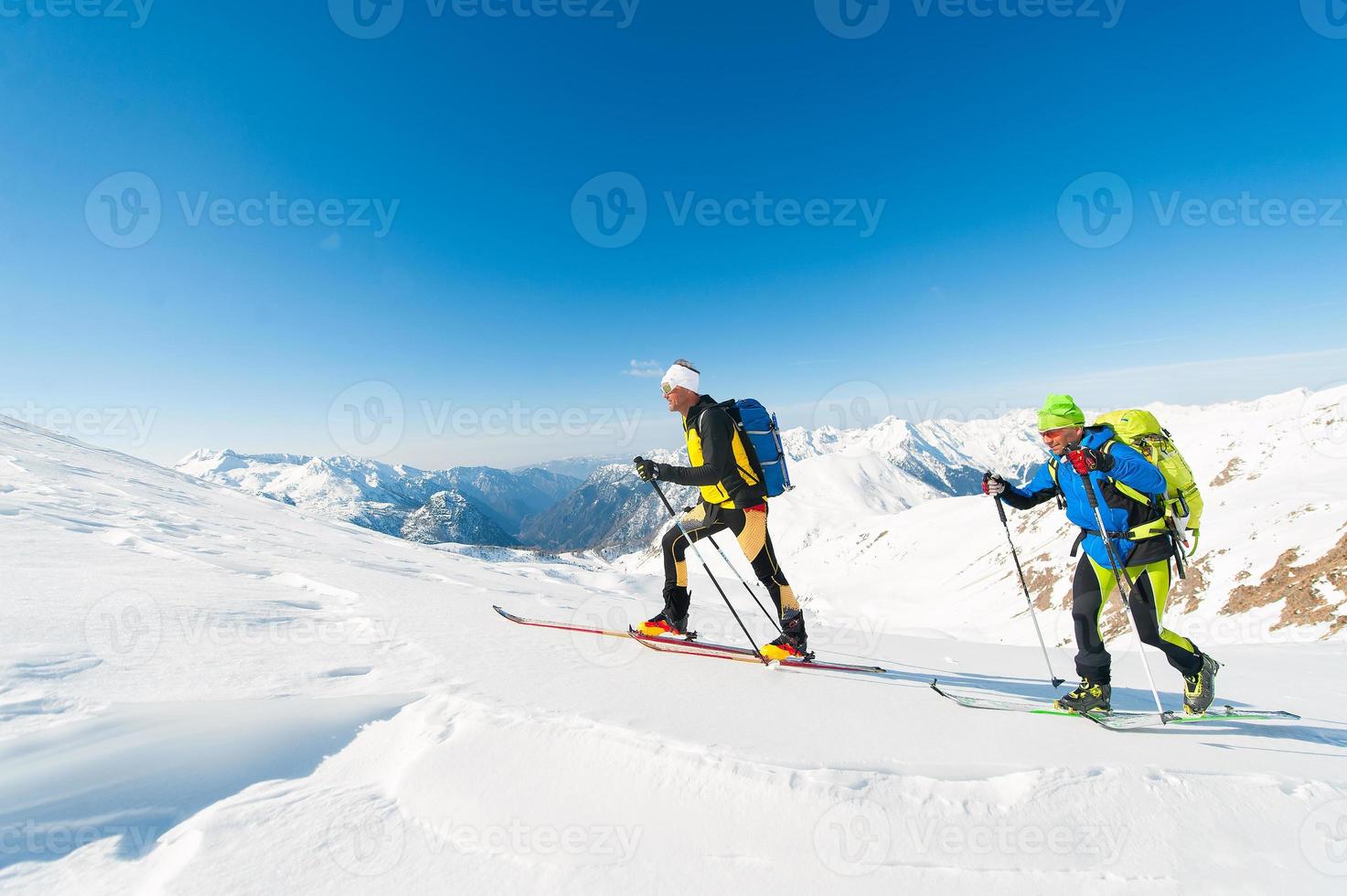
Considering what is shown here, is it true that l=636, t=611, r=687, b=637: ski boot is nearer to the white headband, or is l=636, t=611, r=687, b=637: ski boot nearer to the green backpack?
the white headband

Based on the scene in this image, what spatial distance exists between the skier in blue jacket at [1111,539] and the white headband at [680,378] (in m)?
3.67

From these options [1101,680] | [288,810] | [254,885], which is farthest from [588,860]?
[1101,680]

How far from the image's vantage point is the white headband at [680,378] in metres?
6.26

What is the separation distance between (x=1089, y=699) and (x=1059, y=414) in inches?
110

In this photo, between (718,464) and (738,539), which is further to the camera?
(718,464)

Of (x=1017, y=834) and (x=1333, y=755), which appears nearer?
(x=1017, y=834)

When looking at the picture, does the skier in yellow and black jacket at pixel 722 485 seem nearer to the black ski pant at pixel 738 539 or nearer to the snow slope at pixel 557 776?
the black ski pant at pixel 738 539

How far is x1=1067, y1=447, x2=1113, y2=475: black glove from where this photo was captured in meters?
4.99

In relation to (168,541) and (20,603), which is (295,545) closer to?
(168,541)

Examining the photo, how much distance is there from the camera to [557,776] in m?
3.34

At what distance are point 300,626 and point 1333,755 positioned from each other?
9.67 metres

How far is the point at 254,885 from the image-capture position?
2.35 meters

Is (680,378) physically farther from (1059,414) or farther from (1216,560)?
(1216,560)

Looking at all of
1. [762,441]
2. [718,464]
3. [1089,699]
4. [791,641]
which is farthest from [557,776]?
[1089,699]
